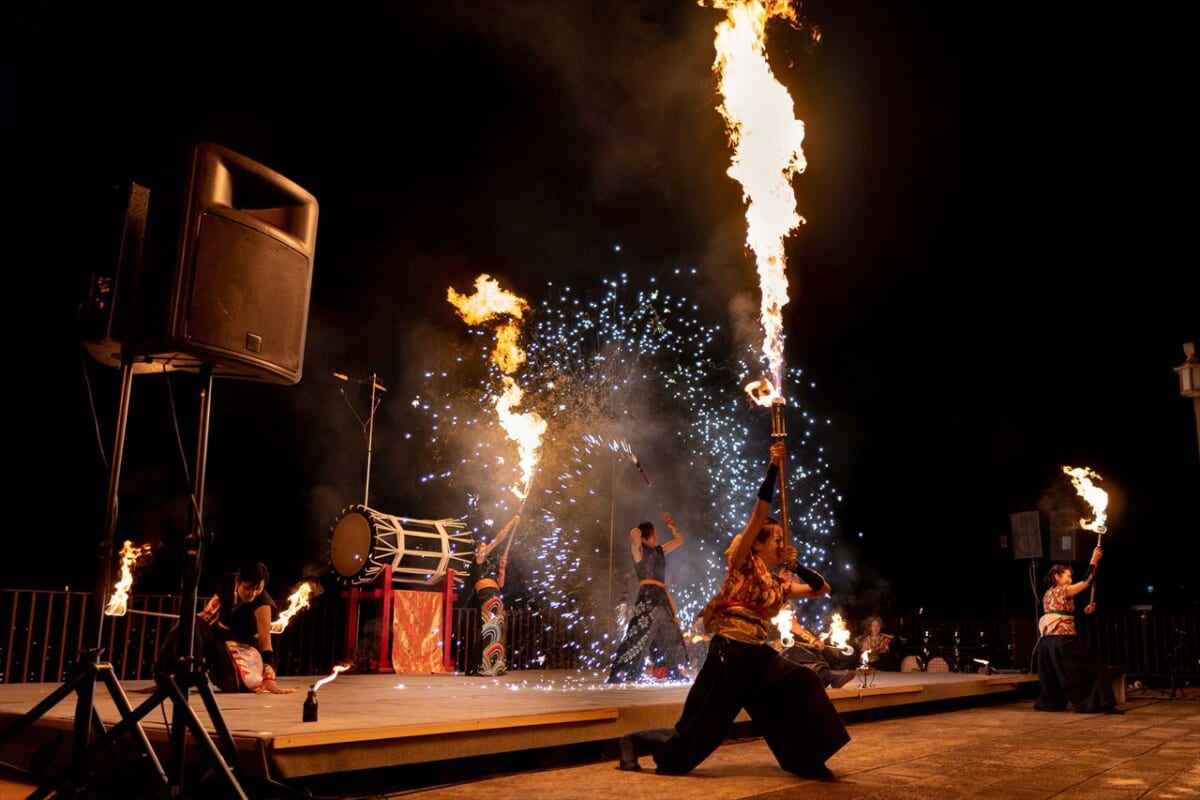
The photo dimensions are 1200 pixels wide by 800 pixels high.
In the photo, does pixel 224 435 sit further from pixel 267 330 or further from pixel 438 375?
pixel 267 330

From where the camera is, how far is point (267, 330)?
147 inches

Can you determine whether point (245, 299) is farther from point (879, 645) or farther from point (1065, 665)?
point (879, 645)

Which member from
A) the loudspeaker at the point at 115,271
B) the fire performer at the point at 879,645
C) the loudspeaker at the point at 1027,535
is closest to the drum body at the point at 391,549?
the loudspeaker at the point at 115,271

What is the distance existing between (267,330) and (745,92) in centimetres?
592

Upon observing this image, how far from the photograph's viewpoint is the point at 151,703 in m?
3.27

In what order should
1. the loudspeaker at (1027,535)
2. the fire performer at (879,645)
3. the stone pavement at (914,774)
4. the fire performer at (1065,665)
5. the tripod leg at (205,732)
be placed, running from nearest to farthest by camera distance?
the tripod leg at (205,732) < the stone pavement at (914,774) < the fire performer at (1065,665) < the loudspeaker at (1027,535) < the fire performer at (879,645)

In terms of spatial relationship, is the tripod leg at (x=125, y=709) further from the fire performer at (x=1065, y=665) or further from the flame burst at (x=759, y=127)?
the fire performer at (x=1065, y=665)

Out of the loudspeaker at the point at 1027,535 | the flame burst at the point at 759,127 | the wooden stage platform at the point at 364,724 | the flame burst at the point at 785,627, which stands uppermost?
the flame burst at the point at 759,127

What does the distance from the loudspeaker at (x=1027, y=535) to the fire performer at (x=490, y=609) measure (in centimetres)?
771

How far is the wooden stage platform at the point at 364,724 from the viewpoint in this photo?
366 centimetres

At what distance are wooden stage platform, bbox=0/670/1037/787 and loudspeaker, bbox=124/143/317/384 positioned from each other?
128cm

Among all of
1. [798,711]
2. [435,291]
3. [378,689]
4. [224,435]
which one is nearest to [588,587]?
[435,291]

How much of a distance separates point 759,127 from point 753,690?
215 inches

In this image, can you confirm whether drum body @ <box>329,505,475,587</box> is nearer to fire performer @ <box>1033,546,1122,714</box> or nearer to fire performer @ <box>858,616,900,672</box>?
fire performer @ <box>1033,546,1122,714</box>
